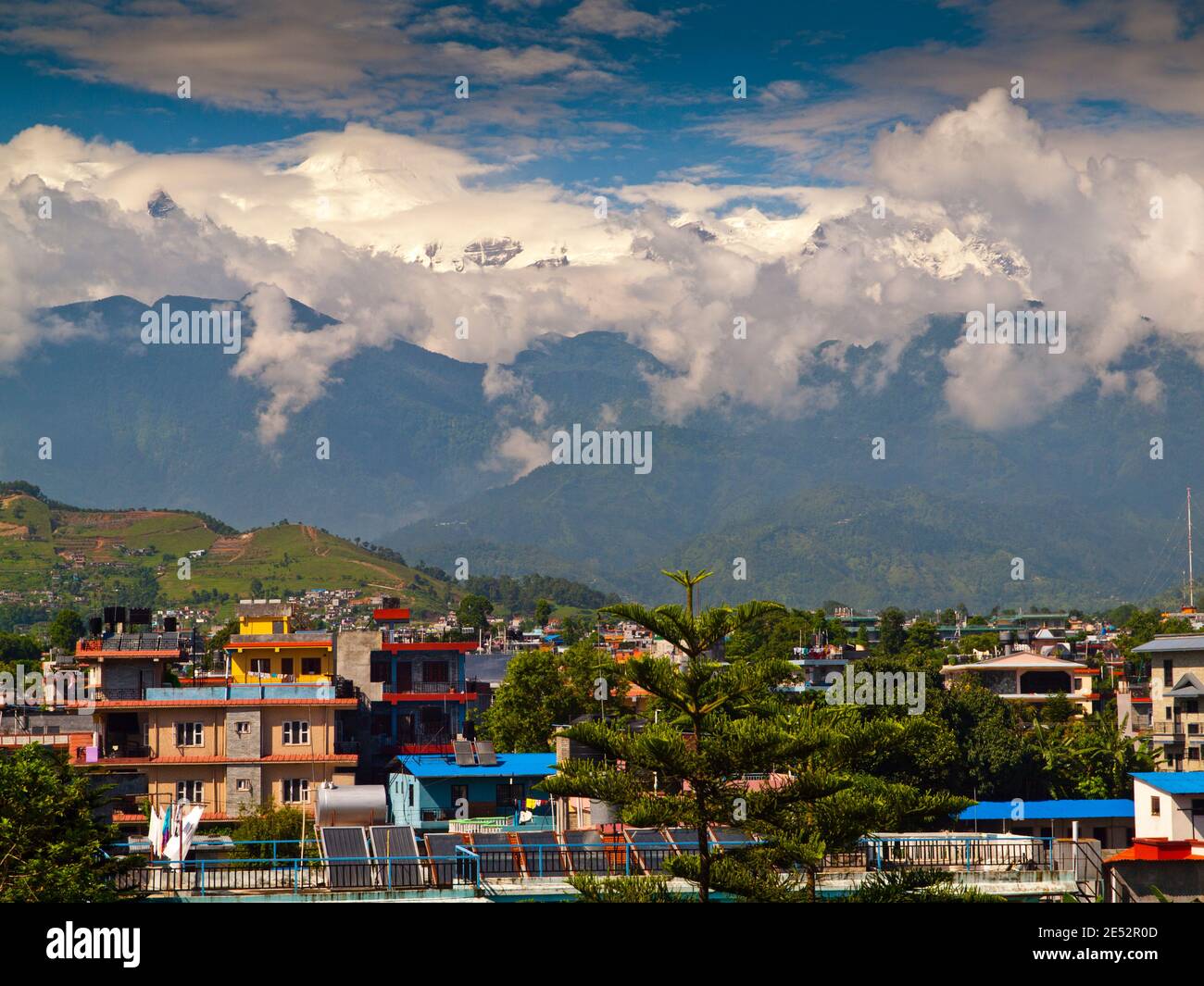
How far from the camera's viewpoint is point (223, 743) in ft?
205

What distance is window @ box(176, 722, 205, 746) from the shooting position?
→ 62.3 m

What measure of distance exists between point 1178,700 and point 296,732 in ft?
133

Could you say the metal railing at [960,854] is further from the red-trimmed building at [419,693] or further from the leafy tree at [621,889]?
the red-trimmed building at [419,693]

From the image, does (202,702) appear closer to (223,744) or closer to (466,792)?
(223,744)

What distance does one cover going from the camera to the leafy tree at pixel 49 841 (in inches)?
1152

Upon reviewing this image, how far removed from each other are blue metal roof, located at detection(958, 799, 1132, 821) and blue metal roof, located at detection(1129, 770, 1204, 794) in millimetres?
7275

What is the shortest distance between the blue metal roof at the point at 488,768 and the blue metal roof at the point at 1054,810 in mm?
15621

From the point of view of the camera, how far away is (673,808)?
29453mm

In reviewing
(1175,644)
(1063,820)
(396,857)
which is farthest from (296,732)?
(1175,644)

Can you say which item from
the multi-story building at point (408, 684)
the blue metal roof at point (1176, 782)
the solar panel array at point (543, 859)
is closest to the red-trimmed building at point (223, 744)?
the multi-story building at point (408, 684)

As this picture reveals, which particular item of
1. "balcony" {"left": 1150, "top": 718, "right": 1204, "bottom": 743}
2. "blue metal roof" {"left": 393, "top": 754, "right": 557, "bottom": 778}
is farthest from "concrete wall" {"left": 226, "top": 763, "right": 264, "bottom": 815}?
"balcony" {"left": 1150, "top": 718, "right": 1204, "bottom": 743}
